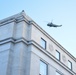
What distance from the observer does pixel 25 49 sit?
1020 inches

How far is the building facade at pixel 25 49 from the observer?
24.7 metres

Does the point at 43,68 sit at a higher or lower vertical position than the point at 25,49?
lower

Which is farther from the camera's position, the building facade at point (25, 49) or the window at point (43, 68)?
the window at point (43, 68)

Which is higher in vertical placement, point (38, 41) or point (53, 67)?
point (38, 41)

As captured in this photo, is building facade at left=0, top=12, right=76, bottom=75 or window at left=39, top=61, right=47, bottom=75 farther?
window at left=39, top=61, right=47, bottom=75

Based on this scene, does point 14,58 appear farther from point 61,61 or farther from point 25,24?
point 61,61

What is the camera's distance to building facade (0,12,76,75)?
972 inches

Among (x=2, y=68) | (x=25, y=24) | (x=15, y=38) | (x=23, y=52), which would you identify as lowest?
(x=2, y=68)

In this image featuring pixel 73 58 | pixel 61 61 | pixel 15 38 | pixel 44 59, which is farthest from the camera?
pixel 73 58

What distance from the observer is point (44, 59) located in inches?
1098

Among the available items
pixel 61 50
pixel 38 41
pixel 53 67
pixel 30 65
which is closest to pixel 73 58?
pixel 61 50

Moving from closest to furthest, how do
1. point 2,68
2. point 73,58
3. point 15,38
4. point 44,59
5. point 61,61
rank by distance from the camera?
point 2,68, point 15,38, point 44,59, point 61,61, point 73,58

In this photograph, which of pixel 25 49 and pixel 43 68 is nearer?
pixel 25 49

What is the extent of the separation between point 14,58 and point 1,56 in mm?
1456
